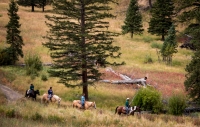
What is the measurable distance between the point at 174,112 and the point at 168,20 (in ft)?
127

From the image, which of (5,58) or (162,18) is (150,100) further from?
(162,18)

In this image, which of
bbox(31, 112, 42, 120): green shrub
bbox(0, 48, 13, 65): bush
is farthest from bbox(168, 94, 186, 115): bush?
bbox(0, 48, 13, 65): bush

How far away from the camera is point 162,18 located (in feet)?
208

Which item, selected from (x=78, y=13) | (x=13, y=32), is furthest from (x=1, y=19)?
(x=78, y=13)

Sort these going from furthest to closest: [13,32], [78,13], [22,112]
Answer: [13,32] → [78,13] → [22,112]

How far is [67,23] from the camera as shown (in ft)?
98.9

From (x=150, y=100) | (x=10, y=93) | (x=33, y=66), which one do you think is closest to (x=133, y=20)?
(x=33, y=66)

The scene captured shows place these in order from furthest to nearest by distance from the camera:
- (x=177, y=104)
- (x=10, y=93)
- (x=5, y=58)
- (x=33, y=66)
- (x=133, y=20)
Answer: (x=133, y=20) < (x=5, y=58) < (x=33, y=66) < (x=10, y=93) < (x=177, y=104)

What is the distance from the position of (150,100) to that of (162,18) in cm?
3846

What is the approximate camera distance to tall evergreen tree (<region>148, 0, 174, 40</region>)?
6306 cm

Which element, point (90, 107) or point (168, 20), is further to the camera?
point (168, 20)

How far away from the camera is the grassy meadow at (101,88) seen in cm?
1802

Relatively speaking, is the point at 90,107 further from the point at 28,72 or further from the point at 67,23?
the point at 28,72

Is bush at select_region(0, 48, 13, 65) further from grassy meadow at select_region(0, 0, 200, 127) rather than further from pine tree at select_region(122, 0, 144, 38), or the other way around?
pine tree at select_region(122, 0, 144, 38)
